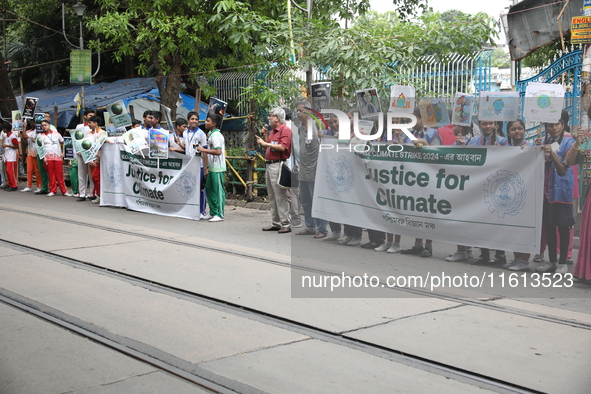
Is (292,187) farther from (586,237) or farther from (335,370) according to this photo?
(335,370)

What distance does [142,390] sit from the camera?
4.19m

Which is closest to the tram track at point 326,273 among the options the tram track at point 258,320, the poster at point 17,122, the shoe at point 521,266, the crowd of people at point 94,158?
the tram track at point 258,320

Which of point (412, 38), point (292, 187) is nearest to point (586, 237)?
point (292, 187)

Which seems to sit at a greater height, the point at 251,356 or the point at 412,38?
the point at 412,38

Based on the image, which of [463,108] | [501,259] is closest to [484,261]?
[501,259]

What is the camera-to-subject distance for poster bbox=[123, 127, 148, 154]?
41.8 feet

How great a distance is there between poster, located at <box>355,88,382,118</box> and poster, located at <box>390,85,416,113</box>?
0.97 feet

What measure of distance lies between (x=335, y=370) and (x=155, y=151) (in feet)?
28.1

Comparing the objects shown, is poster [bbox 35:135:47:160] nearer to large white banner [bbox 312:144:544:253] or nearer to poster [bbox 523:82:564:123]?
large white banner [bbox 312:144:544:253]

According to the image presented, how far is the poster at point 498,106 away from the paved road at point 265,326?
176 cm

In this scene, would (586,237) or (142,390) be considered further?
(586,237)

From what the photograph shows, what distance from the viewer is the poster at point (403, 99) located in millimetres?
8516

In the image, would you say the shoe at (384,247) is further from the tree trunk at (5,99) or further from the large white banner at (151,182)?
the tree trunk at (5,99)

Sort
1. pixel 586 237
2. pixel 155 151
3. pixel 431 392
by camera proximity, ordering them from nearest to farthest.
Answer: pixel 431 392, pixel 586 237, pixel 155 151
